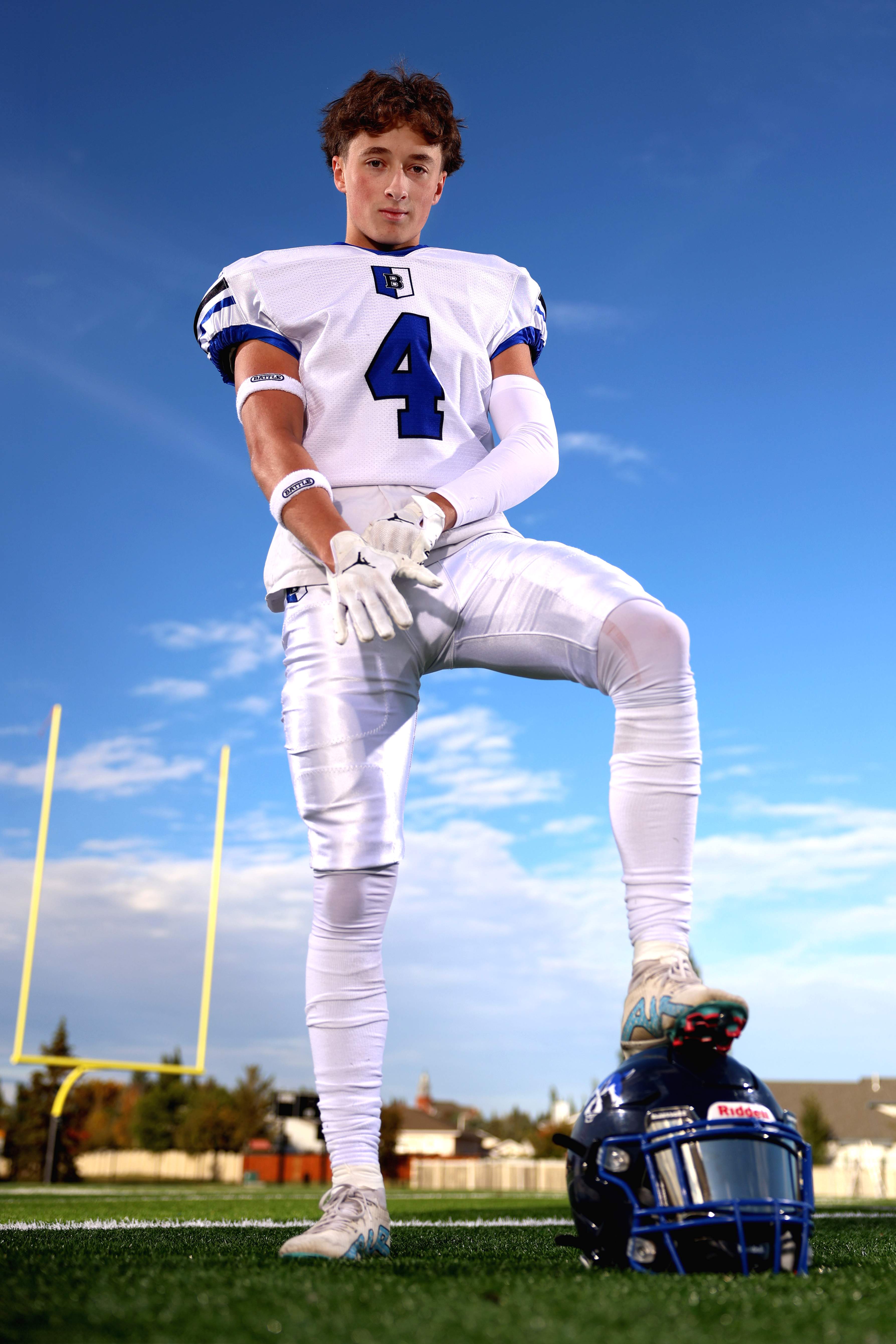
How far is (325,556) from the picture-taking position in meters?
2.02

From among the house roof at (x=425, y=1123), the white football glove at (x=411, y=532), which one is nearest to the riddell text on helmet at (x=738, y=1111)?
the white football glove at (x=411, y=532)

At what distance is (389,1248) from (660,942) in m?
0.79

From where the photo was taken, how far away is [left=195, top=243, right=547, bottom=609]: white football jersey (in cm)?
229

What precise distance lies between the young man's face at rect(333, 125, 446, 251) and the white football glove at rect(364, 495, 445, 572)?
2.69 ft

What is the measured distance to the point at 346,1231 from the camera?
1817mm

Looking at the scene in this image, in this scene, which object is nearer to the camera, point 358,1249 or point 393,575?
point 358,1249

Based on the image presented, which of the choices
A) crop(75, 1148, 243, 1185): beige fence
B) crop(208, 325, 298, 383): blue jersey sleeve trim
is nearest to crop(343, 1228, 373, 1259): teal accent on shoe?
crop(208, 325, 298, 383): blue jersey sleeve trim

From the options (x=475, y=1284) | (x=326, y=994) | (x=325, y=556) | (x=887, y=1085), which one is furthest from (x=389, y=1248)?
(x=887, y=1085)

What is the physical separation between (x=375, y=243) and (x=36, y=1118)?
117 ft

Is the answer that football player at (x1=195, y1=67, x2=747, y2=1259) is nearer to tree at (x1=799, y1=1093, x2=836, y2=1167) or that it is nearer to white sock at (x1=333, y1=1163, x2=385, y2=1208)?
white sock at (x1=333, y1=1163, x2=385, y2=1208)

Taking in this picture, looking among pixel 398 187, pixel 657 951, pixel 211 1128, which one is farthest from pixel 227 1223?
pixel 211 1128

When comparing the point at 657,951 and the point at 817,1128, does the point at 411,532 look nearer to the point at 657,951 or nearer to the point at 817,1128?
the point at 657,951

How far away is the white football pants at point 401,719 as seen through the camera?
6.03ft

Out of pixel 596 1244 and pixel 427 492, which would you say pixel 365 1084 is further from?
pixel 427 492
